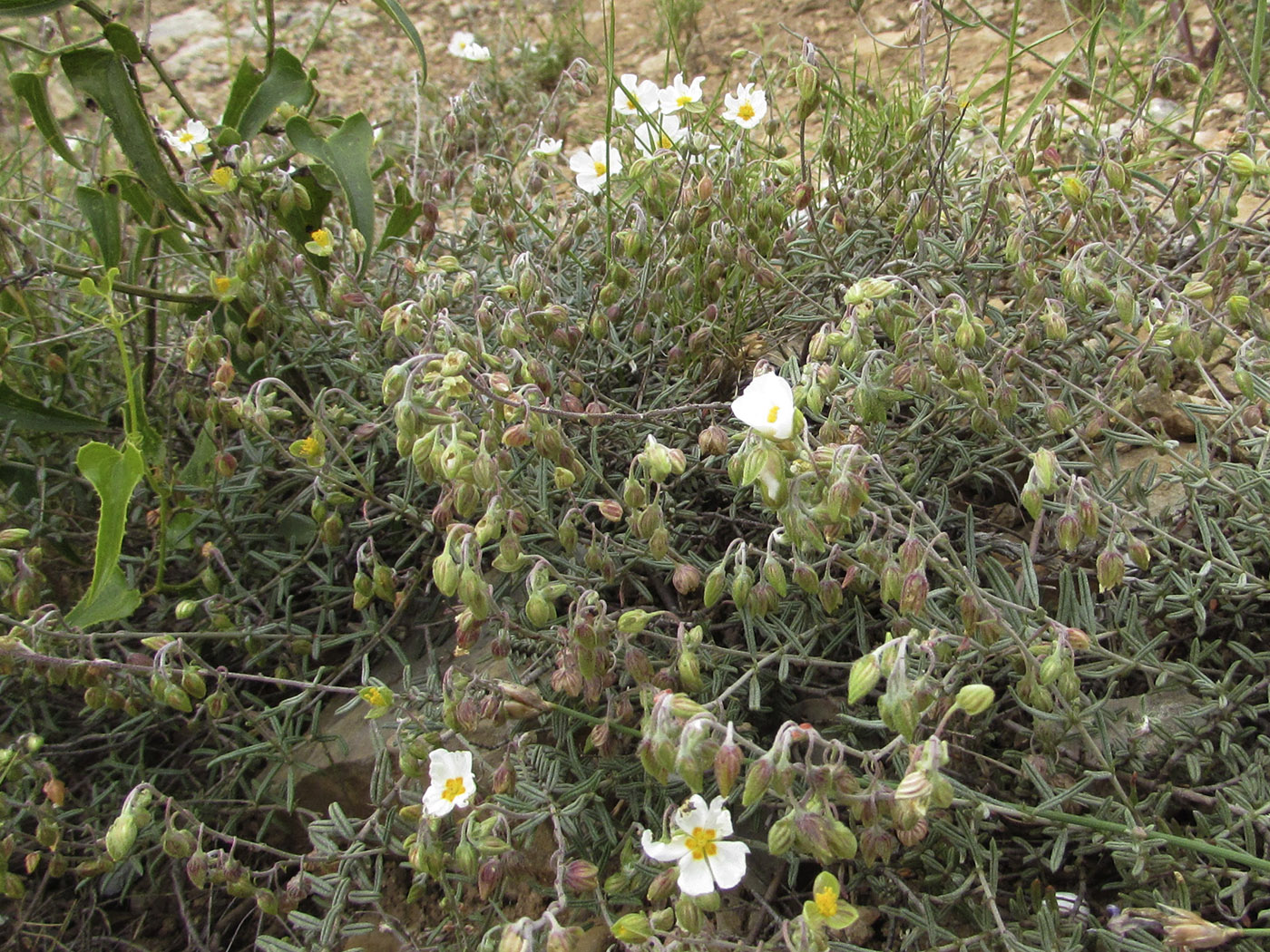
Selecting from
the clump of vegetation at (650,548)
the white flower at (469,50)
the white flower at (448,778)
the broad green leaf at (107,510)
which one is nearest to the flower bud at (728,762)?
the clump of vegetation at (650,548)

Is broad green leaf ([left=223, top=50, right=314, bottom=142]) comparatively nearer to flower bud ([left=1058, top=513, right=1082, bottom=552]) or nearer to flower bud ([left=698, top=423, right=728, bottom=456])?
flower bud ([left=698, top=423, right=728, bottom=456])

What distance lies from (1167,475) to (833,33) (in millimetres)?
3498

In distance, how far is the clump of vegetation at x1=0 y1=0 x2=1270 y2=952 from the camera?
175cm

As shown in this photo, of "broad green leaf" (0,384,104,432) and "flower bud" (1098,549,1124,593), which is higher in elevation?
"broad green leaf" (0,384,104,432)

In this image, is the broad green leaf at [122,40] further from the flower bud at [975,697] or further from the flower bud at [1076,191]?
the flower bud at [975,697]

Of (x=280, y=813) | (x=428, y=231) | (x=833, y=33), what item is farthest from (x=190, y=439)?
(x=833, y=33)

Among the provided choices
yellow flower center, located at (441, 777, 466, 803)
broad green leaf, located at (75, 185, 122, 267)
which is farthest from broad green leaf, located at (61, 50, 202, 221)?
yellow flower center, located at (441, 777, 466, 803)

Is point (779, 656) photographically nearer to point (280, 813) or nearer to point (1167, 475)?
point (1167, 475)

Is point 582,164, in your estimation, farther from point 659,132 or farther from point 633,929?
point 633,929

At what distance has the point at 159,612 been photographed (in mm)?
2539

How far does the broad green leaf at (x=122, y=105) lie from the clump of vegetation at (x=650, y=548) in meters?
0.01

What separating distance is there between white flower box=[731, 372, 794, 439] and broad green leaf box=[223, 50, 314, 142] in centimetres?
191

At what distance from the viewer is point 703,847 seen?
1562mm

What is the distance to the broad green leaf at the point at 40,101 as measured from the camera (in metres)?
2.56
